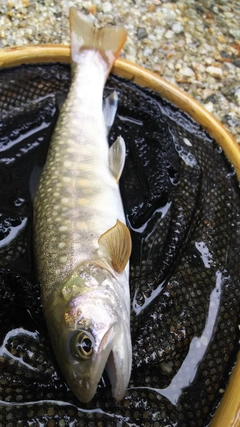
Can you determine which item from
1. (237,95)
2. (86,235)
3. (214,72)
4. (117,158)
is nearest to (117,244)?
(86,235)

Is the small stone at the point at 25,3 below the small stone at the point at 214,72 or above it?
above

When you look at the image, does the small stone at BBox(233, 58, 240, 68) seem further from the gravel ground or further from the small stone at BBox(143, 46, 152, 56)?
the small stone at BBox(143, 46, 152, 56)

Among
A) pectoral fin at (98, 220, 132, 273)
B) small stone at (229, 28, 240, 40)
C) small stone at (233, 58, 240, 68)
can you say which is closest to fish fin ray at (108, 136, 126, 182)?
pectoral fin at (98, 220, 132, 273)

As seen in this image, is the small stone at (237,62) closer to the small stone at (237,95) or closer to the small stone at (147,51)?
the small stone at (237,95)

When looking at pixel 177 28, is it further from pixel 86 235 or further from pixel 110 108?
pixel 86 235

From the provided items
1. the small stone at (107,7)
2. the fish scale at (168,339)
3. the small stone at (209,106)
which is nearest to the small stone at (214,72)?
the small stone at (209,106)

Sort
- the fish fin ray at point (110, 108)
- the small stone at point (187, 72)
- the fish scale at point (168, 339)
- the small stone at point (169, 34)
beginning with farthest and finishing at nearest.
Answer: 1. the small stone at point (169, 34)
2. the small stone at point (187, 72)
3. the fish fin ray at point (110, 108)
4. the fish scale at point (168, 339)

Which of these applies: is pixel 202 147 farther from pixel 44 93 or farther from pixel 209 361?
pixel 209 361

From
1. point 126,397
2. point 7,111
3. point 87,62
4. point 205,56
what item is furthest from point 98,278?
point 205,56
